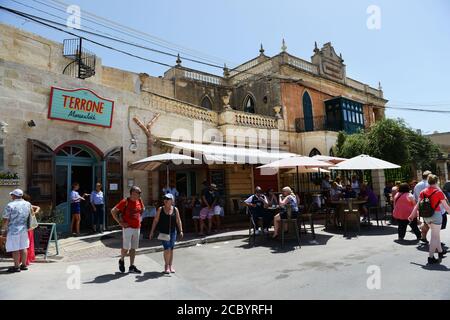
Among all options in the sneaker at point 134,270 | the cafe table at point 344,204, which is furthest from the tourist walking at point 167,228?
the cafe table at point 344,204

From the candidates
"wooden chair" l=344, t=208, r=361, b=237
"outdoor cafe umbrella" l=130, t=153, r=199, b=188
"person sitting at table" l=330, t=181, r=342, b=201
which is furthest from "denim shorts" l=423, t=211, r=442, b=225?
"outdoor cafe umbrella" l=130, t=153, r=199, b=188

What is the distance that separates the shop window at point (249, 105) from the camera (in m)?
20.7

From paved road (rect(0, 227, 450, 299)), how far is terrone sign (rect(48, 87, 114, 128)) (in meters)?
4.86

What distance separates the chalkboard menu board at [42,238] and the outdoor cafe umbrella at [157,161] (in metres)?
3.40

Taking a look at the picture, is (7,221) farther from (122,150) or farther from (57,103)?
(122,150)

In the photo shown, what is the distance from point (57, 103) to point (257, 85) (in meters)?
13.1

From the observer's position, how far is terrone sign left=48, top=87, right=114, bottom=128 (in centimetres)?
969

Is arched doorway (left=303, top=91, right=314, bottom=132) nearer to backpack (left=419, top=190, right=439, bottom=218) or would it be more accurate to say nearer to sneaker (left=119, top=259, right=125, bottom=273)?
backpack (left=419, top=190, right=439, bottom=218)

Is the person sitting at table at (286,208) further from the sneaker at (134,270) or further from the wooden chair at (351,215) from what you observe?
the sneaker at (134,270)

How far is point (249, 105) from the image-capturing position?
2083cm

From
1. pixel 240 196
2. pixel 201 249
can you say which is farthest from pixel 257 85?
pixel 201 249

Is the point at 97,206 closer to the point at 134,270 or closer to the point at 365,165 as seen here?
the point at 134,270

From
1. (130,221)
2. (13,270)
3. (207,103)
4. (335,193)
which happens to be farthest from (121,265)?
(207,103)

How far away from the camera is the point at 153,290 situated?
484 centimetres
